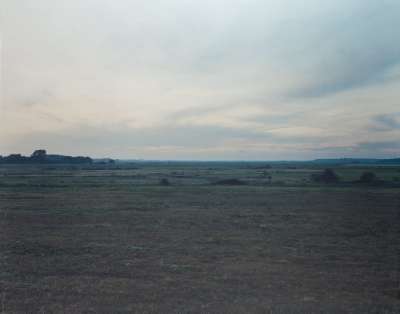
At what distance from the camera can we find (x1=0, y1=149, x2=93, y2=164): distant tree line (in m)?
139

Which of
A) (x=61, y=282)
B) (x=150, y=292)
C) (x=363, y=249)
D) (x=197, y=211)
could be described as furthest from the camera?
(x=197, y=211)

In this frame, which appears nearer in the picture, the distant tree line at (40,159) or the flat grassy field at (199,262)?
the flat grassy field at (199,262)

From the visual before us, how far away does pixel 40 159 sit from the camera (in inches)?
5753

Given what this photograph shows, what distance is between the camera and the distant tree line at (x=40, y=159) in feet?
456

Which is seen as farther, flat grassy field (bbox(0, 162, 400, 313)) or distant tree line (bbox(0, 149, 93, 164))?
distant tree line (bbox(0, 149, 93, 164))

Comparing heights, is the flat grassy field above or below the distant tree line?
below

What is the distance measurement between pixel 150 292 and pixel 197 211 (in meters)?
14.7

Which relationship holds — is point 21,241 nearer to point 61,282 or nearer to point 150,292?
point 61,282

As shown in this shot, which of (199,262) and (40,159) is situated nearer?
(199,262)

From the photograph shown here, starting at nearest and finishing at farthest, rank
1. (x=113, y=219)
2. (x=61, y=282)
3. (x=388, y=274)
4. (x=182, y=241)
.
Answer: (x=61, y=282) < (x=388, y=274) < (x=182, y=241) < (x=113, y=219)

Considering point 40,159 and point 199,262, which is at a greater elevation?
point 40,159

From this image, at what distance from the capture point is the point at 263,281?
9.73 m

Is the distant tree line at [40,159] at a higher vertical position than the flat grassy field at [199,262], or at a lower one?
higher

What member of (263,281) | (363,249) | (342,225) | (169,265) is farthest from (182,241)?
(342,225)
